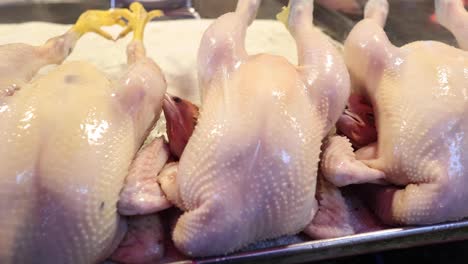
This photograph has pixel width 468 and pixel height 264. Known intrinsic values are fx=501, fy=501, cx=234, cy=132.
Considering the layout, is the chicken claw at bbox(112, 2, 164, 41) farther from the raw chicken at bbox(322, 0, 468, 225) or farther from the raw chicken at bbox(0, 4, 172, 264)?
the raw chicken at bbox(322, 0, 468, 225)

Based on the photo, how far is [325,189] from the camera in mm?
1162

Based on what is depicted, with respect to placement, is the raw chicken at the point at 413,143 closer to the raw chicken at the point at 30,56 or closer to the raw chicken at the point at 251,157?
the raw chicken at the point at 251,157

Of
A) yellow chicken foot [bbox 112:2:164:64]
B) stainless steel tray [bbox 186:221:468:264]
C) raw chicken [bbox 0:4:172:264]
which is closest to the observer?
raw chicken [bbox 0:4:172:264]

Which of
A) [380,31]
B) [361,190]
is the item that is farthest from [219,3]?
[361,190]

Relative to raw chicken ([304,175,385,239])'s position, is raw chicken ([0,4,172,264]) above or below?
above

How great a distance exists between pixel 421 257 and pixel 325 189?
0.61 meters

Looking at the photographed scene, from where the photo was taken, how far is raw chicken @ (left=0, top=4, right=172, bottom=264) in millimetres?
912

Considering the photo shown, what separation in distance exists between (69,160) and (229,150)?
0.31 m

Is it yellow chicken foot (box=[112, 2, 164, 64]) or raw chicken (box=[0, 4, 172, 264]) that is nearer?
raw chicken (box=[0, 4, 172, 264])

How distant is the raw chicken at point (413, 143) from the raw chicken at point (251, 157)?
117mm

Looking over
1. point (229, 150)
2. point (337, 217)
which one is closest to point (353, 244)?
point (337, 217)

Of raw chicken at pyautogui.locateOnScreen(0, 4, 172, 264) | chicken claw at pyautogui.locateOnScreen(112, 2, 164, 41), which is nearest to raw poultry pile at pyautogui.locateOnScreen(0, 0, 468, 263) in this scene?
raw chicken at pyautogui.locateOnScreen(0, 4, 172, 264)

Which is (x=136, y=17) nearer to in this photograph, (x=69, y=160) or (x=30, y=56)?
(x=30, y=56)

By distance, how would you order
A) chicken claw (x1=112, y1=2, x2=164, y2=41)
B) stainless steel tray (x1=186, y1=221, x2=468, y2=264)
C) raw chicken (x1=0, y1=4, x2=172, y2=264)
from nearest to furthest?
raw chicken (x1=0, y1=4, x2=172, y2=264)
stainless steel tray (x1=186, y1=221, x2=468, y2=264)
chicken claw (x1=112, y1=2, x2=164, y2=41)
